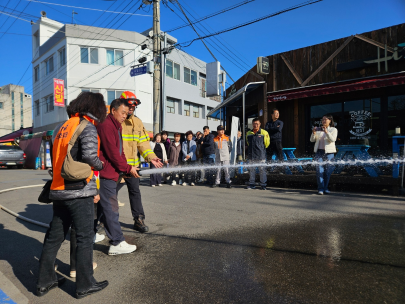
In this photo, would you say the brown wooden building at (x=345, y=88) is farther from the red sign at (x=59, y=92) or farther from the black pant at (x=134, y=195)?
the red sign at (x=59, y=92)

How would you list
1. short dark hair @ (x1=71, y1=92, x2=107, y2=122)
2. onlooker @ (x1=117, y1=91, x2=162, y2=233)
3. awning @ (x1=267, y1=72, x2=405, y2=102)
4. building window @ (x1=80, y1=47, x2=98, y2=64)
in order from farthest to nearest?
building window @ (x1=80, y1=47, x2=98, y2=64) → awning @ (x1=267, y1=72, x2=405, y2=102) → onlooker @ (x1=117, y1=91, x2=162, y2=233) → short dark hair @ (x1=71, y1=92, x2=107, y2=122)

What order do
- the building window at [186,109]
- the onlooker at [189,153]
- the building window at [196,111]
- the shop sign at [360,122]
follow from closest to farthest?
the shop sign at [360,122] < the onlooker at [189,153] < the building window at [186,109] < the building window at [196,111]

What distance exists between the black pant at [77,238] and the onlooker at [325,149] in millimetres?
6346

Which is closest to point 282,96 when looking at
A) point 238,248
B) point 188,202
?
point 188,202

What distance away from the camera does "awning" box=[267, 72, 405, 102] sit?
8.02 meters

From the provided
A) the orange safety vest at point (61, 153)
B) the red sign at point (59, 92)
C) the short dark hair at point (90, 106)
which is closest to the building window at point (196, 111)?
the red sign at point (59, 92)

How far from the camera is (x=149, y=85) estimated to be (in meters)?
25.0

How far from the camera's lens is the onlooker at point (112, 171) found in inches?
128

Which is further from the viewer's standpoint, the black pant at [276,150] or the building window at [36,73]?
the building window at [36,73]

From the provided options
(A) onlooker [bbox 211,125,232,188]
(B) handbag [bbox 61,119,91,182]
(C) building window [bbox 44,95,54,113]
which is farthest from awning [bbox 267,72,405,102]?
(C) building window [bbox 44,95,54,113]

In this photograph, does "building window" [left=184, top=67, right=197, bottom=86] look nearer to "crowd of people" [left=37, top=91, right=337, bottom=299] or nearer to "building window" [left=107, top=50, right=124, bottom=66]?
"building window" [left=107, top=50, right=124, bottom=66]

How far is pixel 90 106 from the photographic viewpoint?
8.46 ft

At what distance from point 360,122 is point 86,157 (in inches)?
382

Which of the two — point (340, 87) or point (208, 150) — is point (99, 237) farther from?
point (340, 87)
